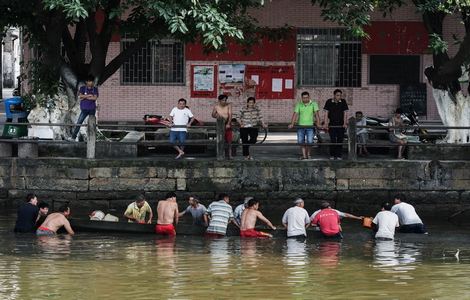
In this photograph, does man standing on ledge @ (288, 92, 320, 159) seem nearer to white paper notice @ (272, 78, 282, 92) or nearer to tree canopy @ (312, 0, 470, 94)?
tree canopy @ (312, 0, 470, 94)

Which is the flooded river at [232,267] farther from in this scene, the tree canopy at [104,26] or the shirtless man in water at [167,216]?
the tree canopy at [104,26]

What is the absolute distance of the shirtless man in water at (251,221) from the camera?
2539 cm

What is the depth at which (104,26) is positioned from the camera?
30.2 metres

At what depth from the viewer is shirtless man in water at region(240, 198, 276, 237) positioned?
Result: 2539 cm

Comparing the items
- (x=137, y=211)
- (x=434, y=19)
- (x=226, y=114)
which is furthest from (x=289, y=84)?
(x=137, y=211)

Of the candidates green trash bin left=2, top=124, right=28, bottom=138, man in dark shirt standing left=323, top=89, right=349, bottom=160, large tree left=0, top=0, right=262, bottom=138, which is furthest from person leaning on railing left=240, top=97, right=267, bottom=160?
green trash bin left=2, top=124, right=28, bottom=138

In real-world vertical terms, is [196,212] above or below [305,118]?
below

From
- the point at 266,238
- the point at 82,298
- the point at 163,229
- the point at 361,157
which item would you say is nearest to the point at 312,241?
the point at 266,238

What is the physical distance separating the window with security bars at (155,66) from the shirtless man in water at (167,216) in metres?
12.2

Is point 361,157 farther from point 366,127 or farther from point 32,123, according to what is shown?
point 32,123

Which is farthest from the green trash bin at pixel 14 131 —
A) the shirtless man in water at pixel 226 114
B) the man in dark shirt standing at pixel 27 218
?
the man in dark shirt standing at pixel 27 218

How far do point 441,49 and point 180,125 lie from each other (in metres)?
5.92

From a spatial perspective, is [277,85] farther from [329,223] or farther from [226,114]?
[329,223]

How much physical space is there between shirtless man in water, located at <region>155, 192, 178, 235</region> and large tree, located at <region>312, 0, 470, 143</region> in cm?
576
